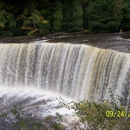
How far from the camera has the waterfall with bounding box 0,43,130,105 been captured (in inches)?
306

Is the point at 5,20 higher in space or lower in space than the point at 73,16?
lower

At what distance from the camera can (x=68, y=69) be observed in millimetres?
9430

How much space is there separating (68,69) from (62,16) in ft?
20.9

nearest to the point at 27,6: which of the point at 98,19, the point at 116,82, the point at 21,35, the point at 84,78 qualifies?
the point at 21,35

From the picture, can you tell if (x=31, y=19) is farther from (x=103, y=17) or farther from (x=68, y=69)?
(x=68, y=69)

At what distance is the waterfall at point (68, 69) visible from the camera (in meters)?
7.78

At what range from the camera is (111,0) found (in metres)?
13.7

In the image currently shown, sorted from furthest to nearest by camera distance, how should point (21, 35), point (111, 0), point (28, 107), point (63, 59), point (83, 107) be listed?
1. point (21, 35)
2. point (111, 0)
3. point (63, 59)
4. point (28, 107)
5. point (83, 107)

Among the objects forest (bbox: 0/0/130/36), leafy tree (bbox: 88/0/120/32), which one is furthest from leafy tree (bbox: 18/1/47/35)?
leafy tree (bbox: 88/0/120/32)

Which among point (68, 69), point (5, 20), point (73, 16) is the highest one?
point (73, 16)

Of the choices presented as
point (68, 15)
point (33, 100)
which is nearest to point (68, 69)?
point (33, 100)

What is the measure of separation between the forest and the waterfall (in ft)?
14.4

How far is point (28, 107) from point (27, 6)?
8.50 meters

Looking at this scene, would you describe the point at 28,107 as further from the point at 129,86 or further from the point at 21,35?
the point at 21,35
